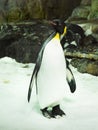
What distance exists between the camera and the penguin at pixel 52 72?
13.2 ft

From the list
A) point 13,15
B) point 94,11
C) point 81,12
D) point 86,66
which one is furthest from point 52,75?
point 13,15

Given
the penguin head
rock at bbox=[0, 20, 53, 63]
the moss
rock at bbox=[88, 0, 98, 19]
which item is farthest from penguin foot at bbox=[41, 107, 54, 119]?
the moss

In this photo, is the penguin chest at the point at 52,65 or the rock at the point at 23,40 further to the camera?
the rock at the point at 23,40

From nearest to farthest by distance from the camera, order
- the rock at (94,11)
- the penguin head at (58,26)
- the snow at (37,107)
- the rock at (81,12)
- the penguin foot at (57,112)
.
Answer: the snow at (37,107) < the penguin head at (58,26) < the penguin foot at (57,112) < the rock at (94,11) < the rock at (81,12)

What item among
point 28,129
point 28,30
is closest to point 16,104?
point 28,129

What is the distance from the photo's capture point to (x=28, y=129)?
3.71 meters

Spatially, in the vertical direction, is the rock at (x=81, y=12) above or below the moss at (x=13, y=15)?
above

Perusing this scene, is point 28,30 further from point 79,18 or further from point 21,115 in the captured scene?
point 21,115

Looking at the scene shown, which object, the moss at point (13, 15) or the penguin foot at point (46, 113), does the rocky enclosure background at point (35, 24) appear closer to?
the moss at point (13, 15)

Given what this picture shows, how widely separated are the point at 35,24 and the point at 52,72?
423 centimetres

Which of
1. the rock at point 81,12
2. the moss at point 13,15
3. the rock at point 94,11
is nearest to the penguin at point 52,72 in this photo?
the rock at point 94,11

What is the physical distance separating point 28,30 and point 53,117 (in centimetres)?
383

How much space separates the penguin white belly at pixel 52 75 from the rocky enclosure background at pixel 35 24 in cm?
187

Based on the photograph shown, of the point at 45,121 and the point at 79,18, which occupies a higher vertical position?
the point at 45,121
